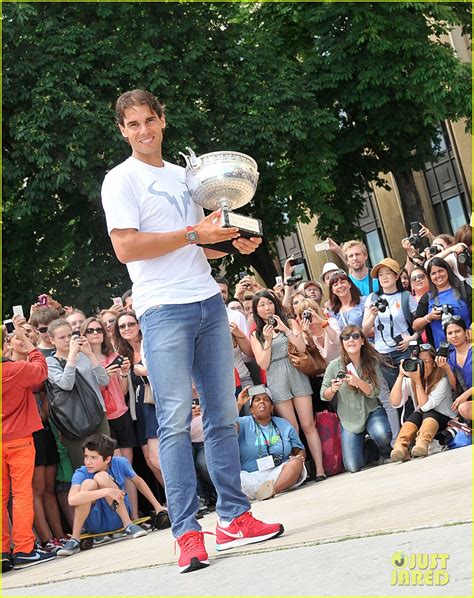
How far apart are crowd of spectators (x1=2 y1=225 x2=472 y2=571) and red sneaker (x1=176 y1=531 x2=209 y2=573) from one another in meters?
3.65

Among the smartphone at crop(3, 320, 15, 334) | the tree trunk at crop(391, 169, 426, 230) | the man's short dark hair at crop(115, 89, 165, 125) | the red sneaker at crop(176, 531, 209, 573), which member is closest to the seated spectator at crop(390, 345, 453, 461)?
the smartphone at crop(3, 320, 15, 334)

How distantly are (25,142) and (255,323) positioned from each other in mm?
11315

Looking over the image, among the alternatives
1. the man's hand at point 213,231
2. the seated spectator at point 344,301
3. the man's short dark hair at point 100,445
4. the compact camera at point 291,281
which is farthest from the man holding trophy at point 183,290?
the compact camera at point 291,281

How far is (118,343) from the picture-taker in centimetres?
945

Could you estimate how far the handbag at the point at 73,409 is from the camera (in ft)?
28.6

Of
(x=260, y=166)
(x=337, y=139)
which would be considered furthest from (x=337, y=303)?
(x=337, y=139)

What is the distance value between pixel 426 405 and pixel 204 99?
45.8 ft

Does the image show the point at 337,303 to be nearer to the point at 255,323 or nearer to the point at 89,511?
the point at 255,323

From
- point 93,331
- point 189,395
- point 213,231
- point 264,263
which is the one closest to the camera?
point 213,231

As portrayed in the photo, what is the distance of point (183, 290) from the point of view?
4605 mm

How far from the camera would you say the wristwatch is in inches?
175

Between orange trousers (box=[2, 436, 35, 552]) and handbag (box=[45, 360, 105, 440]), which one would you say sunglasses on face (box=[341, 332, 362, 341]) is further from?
orange trousers (box=[2, 436, 35, 552])

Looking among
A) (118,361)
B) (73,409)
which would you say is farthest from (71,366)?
(118,361)

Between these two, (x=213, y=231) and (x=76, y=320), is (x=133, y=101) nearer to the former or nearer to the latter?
(x=213, y=231)
